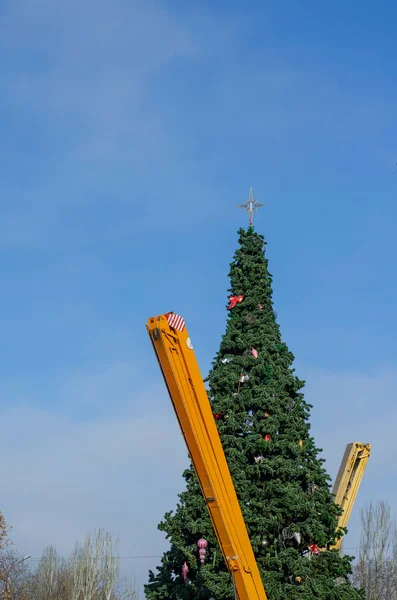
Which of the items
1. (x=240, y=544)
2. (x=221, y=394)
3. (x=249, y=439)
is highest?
(x=221, y=394)

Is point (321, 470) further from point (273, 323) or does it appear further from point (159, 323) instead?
point (159, 323)

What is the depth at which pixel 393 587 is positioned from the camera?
3697 cm

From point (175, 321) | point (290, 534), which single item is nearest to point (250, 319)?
point (290, 534)

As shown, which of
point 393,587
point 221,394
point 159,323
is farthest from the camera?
point 393,587

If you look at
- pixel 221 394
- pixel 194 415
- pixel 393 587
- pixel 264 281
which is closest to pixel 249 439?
pixel 221 394

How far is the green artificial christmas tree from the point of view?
1534cm

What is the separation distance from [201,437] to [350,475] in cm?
793

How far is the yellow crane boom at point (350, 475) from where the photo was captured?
59.1 ft

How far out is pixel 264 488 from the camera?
1584cm

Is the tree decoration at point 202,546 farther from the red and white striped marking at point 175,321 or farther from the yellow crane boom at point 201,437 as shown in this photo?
the red and white striped marking at point 175,321

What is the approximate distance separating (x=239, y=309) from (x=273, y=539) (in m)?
5.06

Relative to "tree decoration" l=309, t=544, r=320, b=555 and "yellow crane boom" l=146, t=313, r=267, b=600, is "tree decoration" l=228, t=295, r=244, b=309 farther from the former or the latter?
"yellow crane boom" l=146, t=313, r=267, b=600

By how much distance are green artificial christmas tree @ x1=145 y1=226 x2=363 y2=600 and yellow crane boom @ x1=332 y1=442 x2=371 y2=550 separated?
6.00 ft

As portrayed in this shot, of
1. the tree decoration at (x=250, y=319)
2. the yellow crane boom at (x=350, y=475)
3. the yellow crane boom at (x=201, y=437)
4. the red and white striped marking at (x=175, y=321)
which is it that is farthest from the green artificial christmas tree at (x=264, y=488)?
the red and white striped marking at (x=175, y=321)
